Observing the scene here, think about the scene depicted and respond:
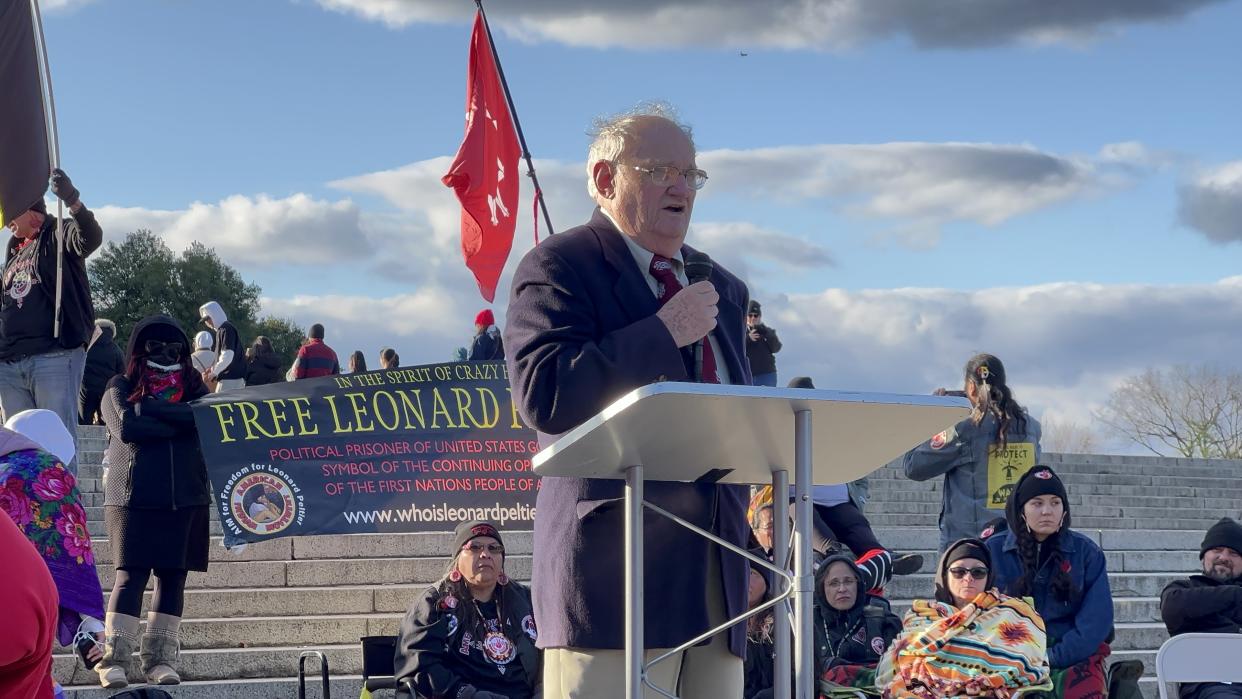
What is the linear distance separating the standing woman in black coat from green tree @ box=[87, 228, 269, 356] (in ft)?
103

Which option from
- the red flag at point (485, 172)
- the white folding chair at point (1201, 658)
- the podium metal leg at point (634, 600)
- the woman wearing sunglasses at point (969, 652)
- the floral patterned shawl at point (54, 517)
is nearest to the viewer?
the podium metal leg at point (634, 600)

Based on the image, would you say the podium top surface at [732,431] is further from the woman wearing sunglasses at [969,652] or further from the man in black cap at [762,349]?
the man in black cap at [762,349]

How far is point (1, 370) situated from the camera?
8750mm

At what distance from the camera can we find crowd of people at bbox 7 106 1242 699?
2.86 m

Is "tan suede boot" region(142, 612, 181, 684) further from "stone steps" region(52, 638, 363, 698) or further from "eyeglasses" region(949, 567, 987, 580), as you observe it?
"eyeglasses" region(949, 567, 987, 580)

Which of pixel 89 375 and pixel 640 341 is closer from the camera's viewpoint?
pixel 640 341

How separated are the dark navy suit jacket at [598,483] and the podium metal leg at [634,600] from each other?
143 millimetres

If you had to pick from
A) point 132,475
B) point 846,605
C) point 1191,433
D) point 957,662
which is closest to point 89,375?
point 132,475

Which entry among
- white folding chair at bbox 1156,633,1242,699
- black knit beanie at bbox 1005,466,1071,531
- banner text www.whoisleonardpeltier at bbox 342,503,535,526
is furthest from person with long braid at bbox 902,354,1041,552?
white folding chair at bbox 1156,633,1242,699

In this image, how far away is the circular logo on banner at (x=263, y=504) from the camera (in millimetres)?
8930

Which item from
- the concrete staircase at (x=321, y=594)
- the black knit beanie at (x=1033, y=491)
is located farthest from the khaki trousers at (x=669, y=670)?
the concrete staircase at (x=321, y=594)

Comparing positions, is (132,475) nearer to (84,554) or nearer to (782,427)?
(84,554)

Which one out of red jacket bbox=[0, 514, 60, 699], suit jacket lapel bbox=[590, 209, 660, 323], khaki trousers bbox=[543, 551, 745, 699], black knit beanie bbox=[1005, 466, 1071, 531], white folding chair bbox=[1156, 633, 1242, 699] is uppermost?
suit jacket lapel bbox=[590, 209, 660, 323]

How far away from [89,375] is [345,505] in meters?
5.95
